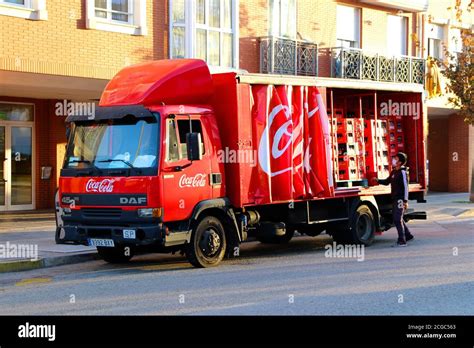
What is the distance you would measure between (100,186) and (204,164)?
1.64 meters

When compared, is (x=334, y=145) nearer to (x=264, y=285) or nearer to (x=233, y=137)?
(x=233, y=137)

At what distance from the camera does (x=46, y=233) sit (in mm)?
16359

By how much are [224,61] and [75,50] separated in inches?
191

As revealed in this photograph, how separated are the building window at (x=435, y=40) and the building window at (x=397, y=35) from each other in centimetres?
192

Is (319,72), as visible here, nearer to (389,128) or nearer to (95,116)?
(389,128)

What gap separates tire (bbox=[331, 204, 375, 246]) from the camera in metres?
14.6

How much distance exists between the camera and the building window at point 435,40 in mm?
29156

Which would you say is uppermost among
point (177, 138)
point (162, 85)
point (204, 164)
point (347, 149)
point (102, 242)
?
point (162, 85)

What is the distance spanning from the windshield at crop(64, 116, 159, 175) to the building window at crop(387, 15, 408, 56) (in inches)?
665

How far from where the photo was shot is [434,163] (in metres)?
33.0

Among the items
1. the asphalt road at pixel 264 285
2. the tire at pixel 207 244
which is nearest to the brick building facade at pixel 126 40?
the asphalt road at pixel 264 285

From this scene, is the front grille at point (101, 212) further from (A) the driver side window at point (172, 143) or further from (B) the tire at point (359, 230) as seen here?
(B) the tire at point (359, 230)

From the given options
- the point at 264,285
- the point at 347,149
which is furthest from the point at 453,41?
the point at 264,285

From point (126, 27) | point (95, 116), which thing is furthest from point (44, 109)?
point (95, 116)
